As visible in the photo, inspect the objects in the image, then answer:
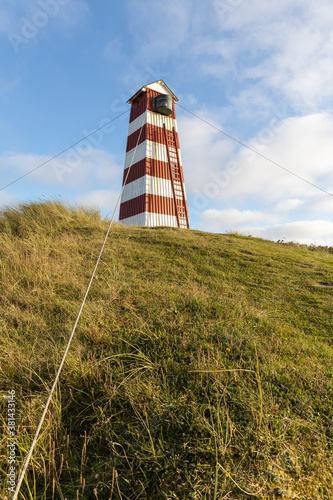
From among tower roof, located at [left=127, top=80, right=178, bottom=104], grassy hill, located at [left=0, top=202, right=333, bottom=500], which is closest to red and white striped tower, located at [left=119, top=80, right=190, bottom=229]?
tower roof, located at [left=127, top=80, right=178, bottom=104]

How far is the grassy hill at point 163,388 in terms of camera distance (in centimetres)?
203

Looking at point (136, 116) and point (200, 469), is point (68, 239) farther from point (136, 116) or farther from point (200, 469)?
point (136, 116)

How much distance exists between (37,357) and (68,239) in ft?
17.6

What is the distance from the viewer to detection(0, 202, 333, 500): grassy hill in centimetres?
203

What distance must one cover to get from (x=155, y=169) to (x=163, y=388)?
18.4 meters

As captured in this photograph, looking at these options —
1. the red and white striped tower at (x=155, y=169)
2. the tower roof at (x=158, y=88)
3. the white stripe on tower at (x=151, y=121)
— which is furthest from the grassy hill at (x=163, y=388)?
the tower roof at (x=158, y=88)

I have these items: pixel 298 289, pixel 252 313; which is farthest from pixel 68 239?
pixel 298 289

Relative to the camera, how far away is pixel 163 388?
2.74 m

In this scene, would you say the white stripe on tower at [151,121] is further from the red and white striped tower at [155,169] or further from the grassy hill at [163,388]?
the grassy hill at [163,388]

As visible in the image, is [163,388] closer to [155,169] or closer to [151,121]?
[155,169]

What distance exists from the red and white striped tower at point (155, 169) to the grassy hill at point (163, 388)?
13717 millimetres

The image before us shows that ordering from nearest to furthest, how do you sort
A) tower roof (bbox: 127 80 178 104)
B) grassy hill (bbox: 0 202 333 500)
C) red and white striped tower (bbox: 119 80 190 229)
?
grassy hill (bbox: 0 202 333 500), red and white striped tower (bbox: 119 80 190 229), tower roof (bbox: 127 80 178 104)

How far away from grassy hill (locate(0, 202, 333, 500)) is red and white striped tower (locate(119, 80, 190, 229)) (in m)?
13.7

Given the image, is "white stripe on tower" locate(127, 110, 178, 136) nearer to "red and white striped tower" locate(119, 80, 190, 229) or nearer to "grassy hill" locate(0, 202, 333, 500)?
"red and white striped tower" locate(119, 80, 190, 229)
